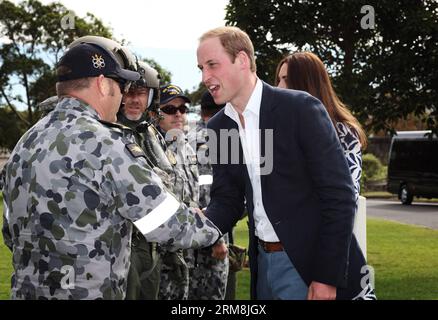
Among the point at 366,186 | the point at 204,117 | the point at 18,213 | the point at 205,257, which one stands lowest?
the point at 366,186

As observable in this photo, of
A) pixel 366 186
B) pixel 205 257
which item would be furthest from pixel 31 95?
pixel 205 257

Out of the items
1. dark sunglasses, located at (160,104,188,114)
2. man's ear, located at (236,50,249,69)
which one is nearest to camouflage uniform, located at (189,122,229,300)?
dark sunglasses, located at (160,104,188,114)

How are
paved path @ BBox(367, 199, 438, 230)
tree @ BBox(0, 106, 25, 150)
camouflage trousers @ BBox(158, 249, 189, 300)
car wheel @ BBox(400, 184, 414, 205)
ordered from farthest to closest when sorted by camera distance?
tree @ BBox(0, 106, 25, 150) → car wheel @ BBox(400, 184, 414, 205) → paved path @ BBox(367, 199, 438, 230) → camouflage trousers @ BBox(158, 249, 189, 300)

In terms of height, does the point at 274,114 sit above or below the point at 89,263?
above

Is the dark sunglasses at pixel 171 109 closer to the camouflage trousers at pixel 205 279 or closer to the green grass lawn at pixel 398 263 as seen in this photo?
the camouflage trousers at pixel 205 279

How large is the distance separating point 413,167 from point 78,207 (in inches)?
1185

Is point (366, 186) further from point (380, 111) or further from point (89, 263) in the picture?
point (89, 263)

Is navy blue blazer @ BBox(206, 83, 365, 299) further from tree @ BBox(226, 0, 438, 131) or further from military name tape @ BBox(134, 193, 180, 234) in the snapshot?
tree @ BBox(226, 0, 438, 131)

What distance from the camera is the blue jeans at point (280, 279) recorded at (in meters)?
3.29

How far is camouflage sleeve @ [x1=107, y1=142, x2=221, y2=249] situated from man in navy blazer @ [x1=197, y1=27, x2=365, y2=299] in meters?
0.46

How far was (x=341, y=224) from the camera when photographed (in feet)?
10.2

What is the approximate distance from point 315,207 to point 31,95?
42.6m

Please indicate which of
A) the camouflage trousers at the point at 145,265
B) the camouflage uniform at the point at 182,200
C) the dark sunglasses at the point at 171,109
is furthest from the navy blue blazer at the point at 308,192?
the dark sunglasses at the point at 171,109

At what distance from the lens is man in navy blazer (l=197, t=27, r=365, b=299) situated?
312 centimetres
